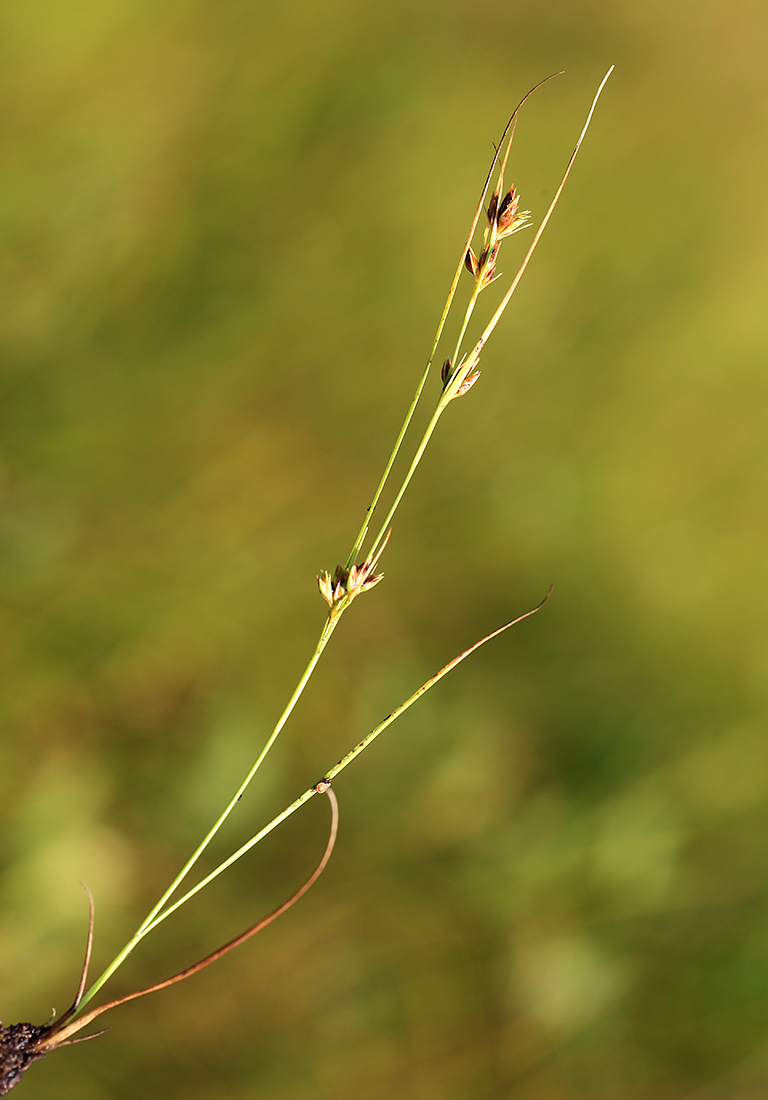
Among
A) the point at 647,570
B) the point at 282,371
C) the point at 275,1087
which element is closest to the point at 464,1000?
the point at 275,1087

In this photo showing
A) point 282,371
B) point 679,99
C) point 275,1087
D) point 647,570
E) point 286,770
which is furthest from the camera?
point 679,99

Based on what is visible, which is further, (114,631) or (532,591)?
(532,591)

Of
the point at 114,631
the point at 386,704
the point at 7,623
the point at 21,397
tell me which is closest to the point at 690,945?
the point at 386,704

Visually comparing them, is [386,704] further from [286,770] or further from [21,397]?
[21,397]

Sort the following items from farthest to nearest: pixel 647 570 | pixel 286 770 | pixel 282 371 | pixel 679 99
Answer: pixel 679 99 < pixel 647 570 < pixel 282 371 < pixel 286 770

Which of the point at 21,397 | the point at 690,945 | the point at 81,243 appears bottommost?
the point at 690,945

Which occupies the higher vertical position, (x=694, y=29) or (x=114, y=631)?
(x=694, y=29)
